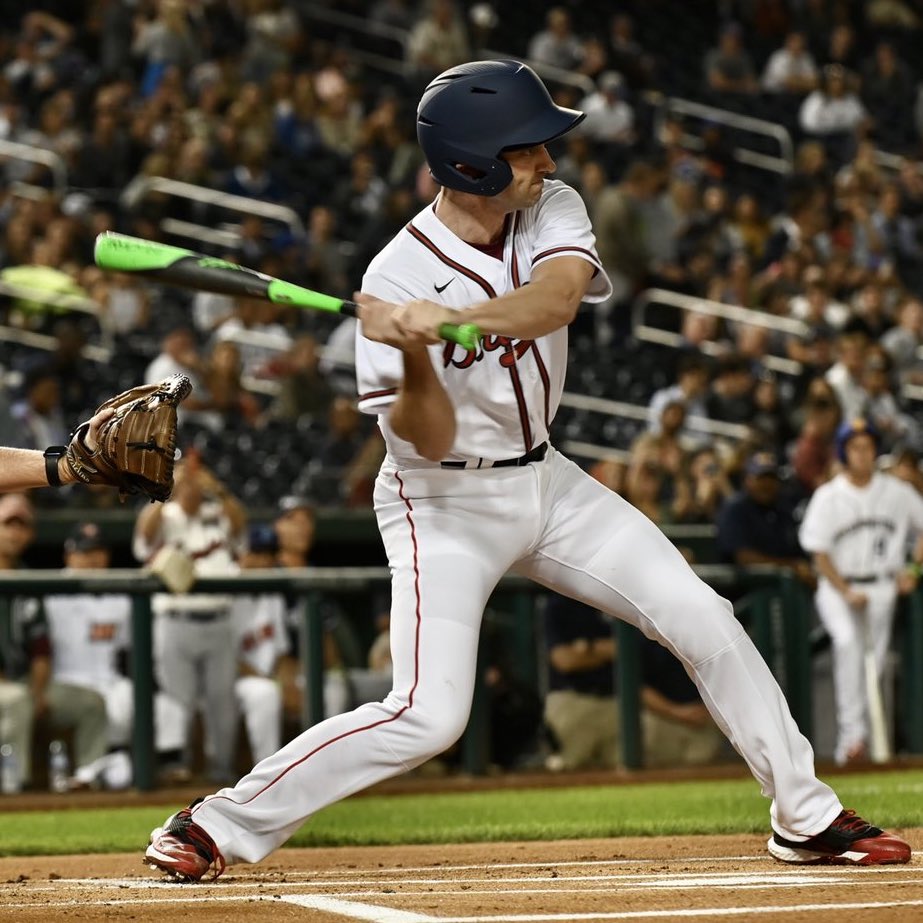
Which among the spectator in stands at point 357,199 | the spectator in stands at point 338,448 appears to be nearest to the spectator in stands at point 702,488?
the spectator in stands at point 338,448

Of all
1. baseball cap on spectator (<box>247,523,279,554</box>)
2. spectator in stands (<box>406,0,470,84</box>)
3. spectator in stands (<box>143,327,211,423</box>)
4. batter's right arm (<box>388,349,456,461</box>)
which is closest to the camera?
batter's right arm (<box>388,349,456,461</box>)

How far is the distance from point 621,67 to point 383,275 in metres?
14.1

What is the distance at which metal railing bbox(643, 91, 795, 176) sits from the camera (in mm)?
17688

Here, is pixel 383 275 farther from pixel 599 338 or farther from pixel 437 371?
pixel 599 338

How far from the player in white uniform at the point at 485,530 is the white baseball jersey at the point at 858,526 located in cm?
542

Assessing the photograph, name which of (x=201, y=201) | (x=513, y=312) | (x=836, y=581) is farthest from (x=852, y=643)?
(x=201, y=201)

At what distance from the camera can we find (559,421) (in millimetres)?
13336

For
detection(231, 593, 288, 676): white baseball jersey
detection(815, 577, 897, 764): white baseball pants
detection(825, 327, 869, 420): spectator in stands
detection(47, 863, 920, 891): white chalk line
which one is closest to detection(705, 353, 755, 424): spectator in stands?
detection(825, 327, 869, 420): spectator in stands

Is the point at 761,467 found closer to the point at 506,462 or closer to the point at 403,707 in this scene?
the point at 506,462

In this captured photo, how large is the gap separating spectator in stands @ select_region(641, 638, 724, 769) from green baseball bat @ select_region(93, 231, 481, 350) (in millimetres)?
5257

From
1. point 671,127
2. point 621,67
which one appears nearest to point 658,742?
point 671,127

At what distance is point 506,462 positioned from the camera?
15.0 feet

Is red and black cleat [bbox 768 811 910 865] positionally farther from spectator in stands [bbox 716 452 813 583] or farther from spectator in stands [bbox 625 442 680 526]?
spectator in stands [bbox 716 452 813 583]

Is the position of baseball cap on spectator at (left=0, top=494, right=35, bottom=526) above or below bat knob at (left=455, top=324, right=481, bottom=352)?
below
